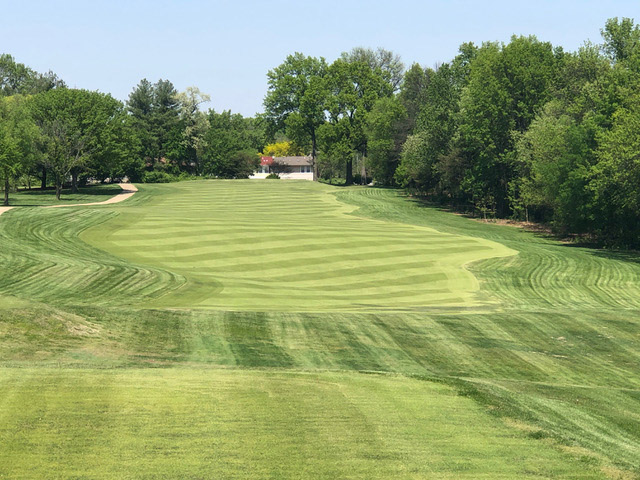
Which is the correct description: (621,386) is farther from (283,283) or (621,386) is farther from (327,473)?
(283,283)

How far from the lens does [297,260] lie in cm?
4109

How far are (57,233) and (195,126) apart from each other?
352 feet

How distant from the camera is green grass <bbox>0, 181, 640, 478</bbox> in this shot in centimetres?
1161

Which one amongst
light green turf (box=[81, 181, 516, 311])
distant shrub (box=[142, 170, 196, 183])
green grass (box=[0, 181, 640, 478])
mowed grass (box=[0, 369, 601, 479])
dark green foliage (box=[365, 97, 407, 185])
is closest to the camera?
mowed grass (box=[0, 369, 601, 479])

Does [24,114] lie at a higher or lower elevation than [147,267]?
higher

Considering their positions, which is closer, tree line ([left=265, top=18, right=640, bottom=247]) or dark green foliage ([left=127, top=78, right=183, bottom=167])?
tree line ([left=265, top=18, right=640, bottom=247])

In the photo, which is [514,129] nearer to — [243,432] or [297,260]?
[297,260]

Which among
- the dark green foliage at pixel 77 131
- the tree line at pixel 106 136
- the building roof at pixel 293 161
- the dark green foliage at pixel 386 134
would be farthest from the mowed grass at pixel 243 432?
the building roof at pixel 293 161

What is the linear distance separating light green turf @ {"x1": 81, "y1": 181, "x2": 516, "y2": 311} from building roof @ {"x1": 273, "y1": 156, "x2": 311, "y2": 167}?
4766 inches

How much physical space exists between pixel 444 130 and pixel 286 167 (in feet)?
304

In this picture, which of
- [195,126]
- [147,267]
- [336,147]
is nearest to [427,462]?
[147,267]

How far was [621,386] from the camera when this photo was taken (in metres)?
19.9

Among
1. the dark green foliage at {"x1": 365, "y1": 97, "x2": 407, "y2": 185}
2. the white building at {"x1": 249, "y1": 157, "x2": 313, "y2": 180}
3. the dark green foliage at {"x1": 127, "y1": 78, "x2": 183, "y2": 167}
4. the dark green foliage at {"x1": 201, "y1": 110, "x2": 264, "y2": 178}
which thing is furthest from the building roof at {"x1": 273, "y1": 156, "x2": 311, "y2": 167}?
the dark green foliage at {"x1": 365, "y1": 97, "x2": 407, "y2": 185}

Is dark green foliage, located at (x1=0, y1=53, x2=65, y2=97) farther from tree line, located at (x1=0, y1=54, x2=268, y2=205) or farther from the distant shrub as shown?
the distant shrub
